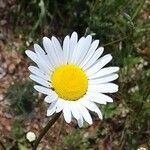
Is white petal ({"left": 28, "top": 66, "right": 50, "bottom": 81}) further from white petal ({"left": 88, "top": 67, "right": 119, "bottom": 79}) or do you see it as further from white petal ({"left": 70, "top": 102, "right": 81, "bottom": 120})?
white petal ({"left": 88, "top": 67, "right": 119, "bottom": 79})

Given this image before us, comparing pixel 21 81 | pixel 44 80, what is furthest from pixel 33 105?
pixel 44 80

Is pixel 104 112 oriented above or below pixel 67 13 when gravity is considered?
below

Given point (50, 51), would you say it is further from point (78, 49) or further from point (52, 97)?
point (52, 97)

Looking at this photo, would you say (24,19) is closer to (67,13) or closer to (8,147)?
(67,13)

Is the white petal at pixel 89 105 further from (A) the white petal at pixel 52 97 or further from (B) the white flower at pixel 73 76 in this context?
(A) the white petal at pixel 52 97

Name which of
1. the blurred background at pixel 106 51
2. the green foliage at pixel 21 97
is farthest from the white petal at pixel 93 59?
the green foliage at pixel 21 97

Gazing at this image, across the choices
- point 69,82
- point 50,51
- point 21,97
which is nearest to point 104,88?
point 69,82

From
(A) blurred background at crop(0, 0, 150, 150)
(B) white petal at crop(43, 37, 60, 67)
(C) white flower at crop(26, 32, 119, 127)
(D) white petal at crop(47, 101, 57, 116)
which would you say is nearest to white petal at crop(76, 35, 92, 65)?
(C) white flower at crop(26, 32, 119, 127)
